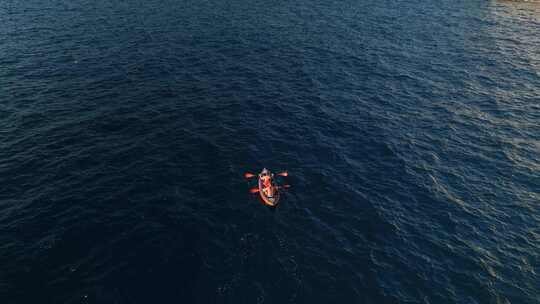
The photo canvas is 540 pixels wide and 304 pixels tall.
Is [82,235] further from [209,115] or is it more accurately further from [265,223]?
[209,115]

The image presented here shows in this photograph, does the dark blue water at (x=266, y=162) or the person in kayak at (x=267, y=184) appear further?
the person in kayak at (x=267, y=184)

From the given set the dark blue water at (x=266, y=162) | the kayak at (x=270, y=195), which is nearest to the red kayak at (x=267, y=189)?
the kayak at (x=270, y=195)

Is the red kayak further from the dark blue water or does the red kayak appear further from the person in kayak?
the dark blue water

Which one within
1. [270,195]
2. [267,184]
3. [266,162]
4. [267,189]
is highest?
[267,184]

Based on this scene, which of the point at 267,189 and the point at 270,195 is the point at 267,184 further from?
the point at 270,195

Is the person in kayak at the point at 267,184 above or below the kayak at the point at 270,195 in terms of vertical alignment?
above

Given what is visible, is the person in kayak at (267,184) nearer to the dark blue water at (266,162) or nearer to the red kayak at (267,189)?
the red kayak at (267,189)

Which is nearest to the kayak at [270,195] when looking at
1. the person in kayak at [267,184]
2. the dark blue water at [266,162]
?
the person in kayak at [267,184]

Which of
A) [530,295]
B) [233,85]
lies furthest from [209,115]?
[530,295]

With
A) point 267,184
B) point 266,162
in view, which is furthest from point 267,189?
point 266,162
